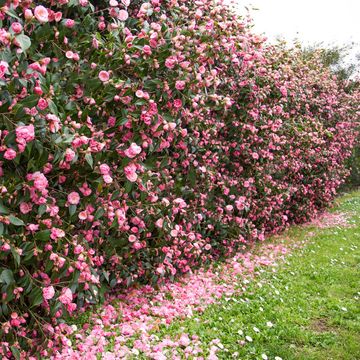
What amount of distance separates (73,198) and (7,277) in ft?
1.84

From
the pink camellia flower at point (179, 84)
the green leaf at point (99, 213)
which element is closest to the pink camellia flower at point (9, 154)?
the green leaf at point (99, 213)

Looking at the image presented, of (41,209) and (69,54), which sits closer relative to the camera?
(41,209)

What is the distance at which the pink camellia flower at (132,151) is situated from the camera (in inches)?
104

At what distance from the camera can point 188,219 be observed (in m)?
4.27

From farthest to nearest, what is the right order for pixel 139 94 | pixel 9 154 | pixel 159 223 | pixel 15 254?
1. pixel 159 223
2. pixel 139 94
3. pixel 15 254
4. pixel 9 154

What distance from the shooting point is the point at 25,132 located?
2.09 m

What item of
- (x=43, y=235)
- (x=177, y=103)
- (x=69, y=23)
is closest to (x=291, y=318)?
(x=177, y=103)

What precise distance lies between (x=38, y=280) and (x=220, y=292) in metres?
1.96

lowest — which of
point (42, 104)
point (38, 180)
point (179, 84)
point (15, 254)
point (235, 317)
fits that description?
point (235, 317)

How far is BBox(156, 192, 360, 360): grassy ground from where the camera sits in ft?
9.90

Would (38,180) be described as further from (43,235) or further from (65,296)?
(65,296)

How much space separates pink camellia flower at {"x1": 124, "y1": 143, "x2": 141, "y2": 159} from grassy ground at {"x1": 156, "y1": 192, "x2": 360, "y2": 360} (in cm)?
129

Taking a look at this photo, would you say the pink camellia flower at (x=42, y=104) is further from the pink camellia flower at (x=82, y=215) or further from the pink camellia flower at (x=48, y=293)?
the pink camellia flower at (x=48, y=293)

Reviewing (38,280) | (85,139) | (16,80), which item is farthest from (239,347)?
(16,80)
